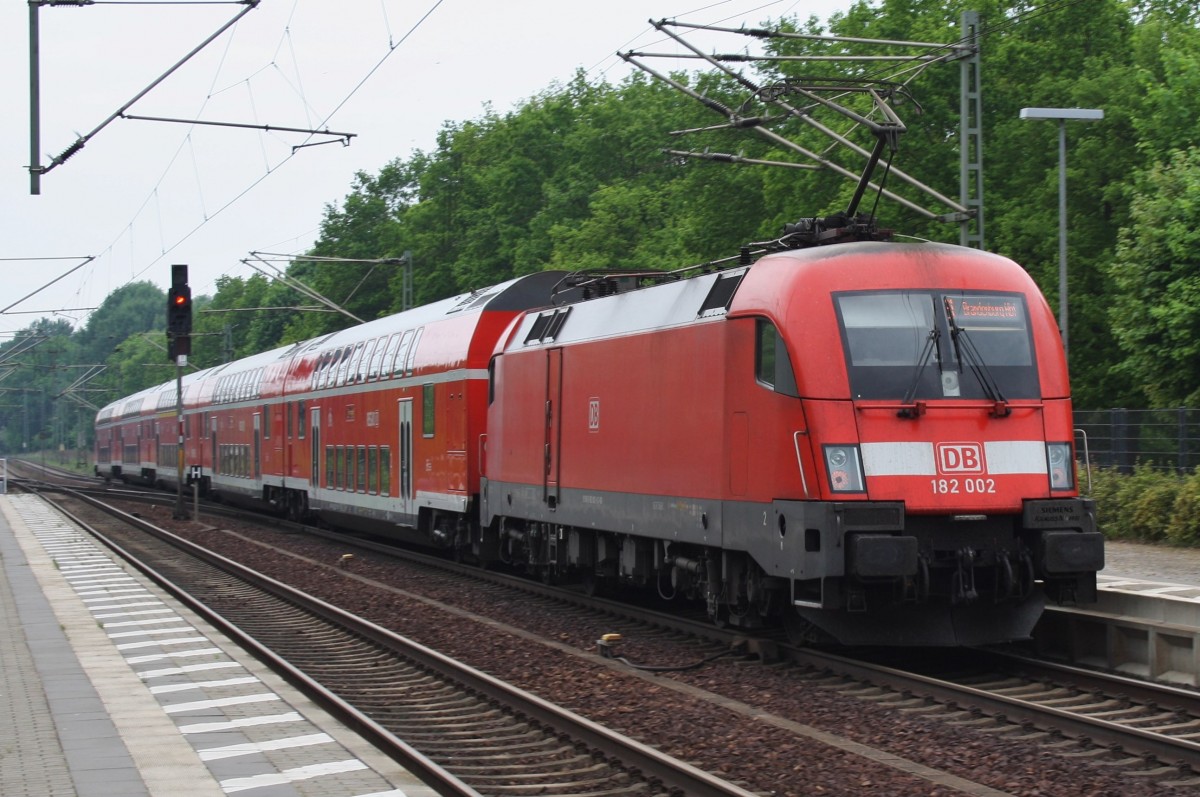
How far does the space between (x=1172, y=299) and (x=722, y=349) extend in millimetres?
17449

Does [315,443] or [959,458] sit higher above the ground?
[315,443]

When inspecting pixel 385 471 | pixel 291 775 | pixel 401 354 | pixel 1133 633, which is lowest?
pixel 291 775

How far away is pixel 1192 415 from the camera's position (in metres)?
23.7

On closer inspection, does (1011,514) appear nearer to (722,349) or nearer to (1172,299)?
(722,349)

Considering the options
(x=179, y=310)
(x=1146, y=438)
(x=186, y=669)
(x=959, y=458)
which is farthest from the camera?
(x=179, y=310)

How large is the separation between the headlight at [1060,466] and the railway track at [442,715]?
454cm

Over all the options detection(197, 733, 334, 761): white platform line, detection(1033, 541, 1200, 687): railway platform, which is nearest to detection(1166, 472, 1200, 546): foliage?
detection(1033, 541, 1200, 687): railway platform

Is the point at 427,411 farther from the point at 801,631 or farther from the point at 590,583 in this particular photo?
the point at 801,631

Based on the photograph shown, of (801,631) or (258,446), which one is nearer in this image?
(801,631)

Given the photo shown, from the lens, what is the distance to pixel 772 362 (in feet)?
40.4

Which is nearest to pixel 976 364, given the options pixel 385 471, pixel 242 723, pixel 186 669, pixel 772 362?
pixel 772 362

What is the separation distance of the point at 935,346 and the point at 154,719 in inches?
258

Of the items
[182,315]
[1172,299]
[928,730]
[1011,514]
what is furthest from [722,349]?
[182,315]

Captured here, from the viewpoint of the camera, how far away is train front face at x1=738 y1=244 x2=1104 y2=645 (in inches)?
460
